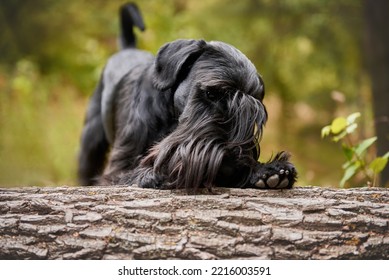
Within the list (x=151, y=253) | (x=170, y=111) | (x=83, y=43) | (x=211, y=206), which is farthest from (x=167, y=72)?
(x=83, y=43)

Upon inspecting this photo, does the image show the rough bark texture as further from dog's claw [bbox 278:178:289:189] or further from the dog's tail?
the dog's tail

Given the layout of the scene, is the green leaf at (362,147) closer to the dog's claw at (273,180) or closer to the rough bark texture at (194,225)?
the rough bark texture at (194,225)

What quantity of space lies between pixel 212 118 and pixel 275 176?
0.41 meters

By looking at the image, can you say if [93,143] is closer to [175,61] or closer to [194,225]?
[175,61]

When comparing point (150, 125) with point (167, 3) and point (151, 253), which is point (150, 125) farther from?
point (167, 3)

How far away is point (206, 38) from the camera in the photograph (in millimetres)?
7594

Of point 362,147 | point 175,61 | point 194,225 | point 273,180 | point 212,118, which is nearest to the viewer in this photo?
point 194,225

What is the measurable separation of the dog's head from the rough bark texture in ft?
0.48

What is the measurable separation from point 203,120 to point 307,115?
20.1 ft

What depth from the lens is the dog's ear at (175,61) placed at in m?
3.12

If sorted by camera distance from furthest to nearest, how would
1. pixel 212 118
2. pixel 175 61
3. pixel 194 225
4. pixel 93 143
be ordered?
pixel 93 143 → pixel 175 61 → pixel 212 118 → pixel 194 225

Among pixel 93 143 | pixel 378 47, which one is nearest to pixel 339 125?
pixel 93 143

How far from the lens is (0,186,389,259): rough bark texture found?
231cm

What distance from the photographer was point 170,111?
10.7 feet
